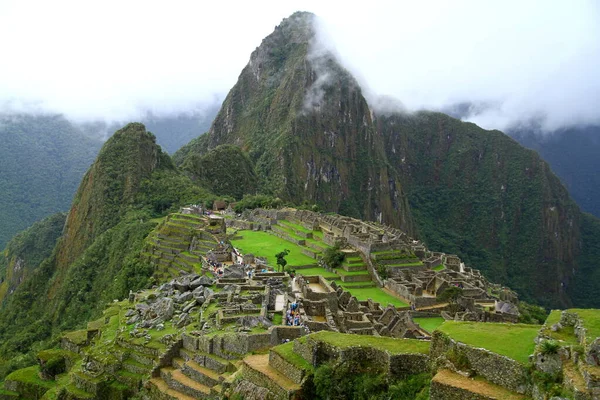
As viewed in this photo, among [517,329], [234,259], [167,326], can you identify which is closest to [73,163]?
[234,259]

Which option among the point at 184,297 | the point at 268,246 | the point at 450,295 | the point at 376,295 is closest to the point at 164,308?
the point at 184,297

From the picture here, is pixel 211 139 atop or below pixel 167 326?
atop

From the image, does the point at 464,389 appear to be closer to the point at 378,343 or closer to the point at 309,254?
the point at 378,343

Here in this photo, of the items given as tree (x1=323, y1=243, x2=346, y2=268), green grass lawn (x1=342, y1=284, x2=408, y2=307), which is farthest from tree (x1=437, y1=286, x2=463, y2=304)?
tree (x1=323, y1=243, x2=346, y2=268)

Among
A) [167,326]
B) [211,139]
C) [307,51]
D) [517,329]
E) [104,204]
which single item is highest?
[307,51]

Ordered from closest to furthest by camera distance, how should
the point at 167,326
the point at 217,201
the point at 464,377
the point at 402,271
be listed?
the point at 464,377, the point at 167,326, the point at 402,271, the point at 217,201

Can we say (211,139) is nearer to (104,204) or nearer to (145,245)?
(104,204)
